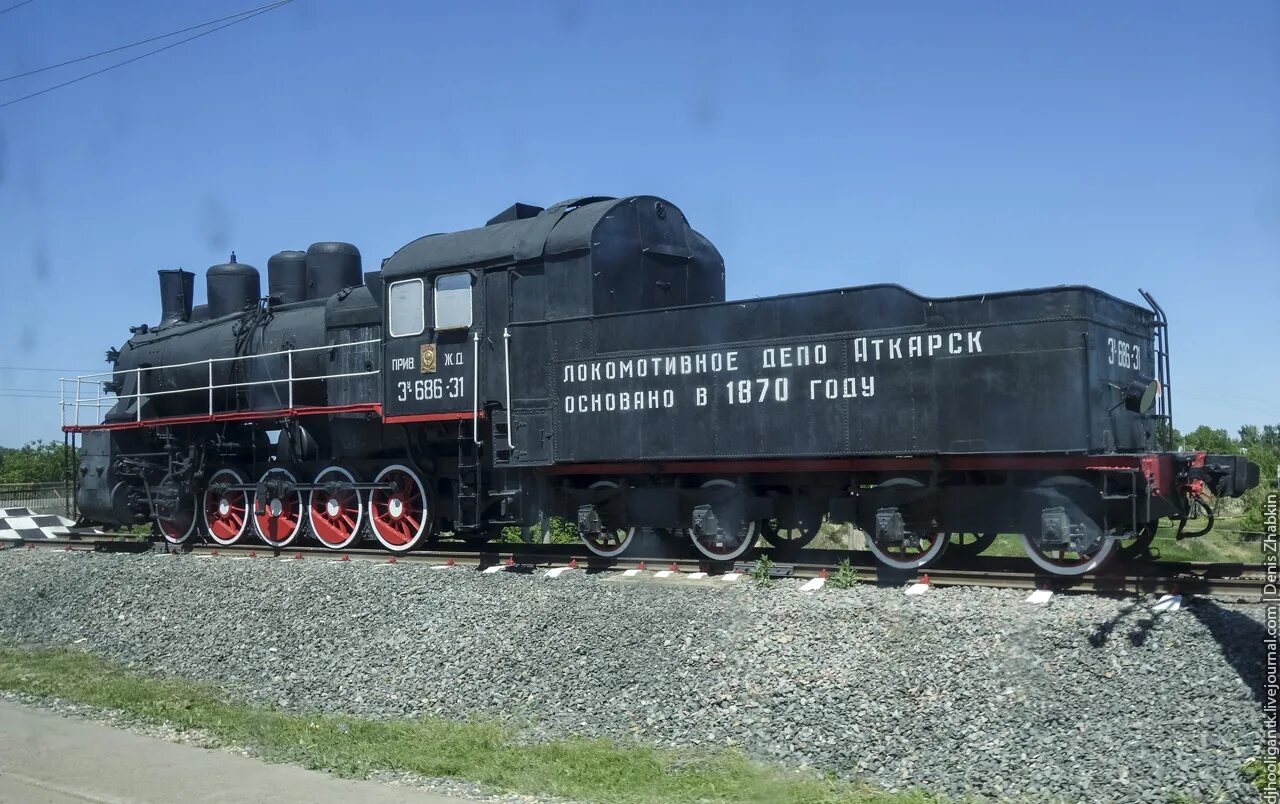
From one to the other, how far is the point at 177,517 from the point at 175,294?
4.34 m

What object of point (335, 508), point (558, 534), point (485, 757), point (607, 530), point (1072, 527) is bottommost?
point (485, 757)

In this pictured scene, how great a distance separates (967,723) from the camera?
6855mm

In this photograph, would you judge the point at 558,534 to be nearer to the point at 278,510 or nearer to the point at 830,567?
the point at 278,510

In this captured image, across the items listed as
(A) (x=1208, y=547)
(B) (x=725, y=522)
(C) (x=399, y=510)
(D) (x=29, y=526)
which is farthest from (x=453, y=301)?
(A) (x=1208, y=547)

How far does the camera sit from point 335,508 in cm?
1481

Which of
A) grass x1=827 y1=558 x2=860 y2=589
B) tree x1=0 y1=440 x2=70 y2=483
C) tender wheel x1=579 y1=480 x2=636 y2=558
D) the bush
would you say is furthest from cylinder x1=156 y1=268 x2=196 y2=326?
tree x1=0 y1=440 x2=70 y2=483

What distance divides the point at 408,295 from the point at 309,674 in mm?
5548

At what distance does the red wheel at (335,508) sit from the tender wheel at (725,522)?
5463 millimetres

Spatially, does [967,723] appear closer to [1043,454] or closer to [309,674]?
[1043,454]

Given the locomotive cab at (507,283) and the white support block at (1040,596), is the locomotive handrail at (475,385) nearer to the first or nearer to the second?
the locomotive cab at (507,283)

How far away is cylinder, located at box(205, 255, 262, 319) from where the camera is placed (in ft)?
58.6

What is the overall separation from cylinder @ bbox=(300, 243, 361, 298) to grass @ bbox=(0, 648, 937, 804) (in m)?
8.74

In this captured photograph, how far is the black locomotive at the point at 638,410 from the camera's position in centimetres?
947

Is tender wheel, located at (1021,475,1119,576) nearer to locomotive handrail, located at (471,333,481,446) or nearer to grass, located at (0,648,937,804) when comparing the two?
grass, located at (0,648,937,804)
